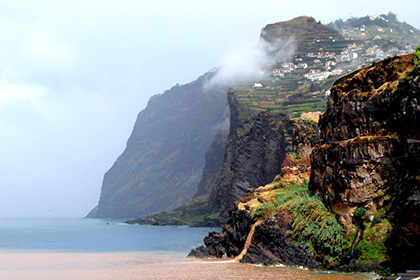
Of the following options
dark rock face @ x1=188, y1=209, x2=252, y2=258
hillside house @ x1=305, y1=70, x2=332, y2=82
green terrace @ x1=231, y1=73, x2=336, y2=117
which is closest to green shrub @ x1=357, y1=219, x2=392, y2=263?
dark rock face @ x1=188, y1=209, x2=252, y2=258

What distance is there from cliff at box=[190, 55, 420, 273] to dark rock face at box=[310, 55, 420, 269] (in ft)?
0.22

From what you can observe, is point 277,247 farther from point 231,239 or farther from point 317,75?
point 317,75

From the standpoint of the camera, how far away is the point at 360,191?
3506cm

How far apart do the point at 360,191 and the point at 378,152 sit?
297cm

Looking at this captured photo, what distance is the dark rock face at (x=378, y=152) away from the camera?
31812mm

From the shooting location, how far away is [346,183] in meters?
35.7

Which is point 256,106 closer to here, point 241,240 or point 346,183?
point 241,240

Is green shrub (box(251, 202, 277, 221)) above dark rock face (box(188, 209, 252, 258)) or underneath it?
above

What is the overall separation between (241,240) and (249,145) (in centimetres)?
9109

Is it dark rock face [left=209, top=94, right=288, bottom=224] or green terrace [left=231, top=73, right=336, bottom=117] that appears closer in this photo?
dark rock face [left=209, top=94, right=288, bottom=224]

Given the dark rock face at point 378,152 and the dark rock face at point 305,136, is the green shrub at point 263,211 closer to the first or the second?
the dark rock face at point 378,152

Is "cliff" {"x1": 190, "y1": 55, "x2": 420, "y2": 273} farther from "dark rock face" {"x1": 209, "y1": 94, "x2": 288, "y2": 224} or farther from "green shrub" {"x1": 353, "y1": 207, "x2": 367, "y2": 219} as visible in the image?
"dark rock face" {"x1": 209, "y1": 94, "x2": 288, "y2": 224}

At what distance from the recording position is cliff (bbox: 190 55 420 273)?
32.2 metres

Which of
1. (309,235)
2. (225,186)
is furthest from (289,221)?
(225,186)
